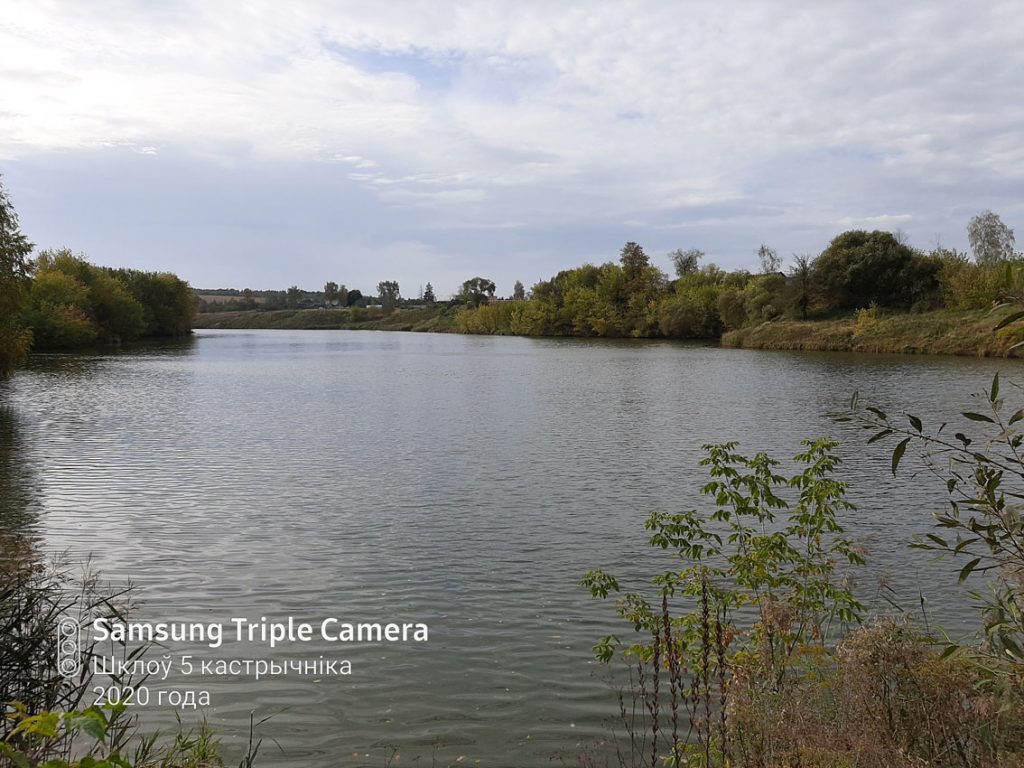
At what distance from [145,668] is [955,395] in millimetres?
30660

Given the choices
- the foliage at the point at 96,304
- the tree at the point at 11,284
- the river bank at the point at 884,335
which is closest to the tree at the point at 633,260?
the river bank at the point at 884,335

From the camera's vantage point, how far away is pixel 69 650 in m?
7.33

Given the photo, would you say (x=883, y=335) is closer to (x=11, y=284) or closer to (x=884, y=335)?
(x=884, y=335)

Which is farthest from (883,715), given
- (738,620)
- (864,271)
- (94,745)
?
(864,271)

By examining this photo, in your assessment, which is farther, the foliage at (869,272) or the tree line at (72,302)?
the foliage at (869,272)

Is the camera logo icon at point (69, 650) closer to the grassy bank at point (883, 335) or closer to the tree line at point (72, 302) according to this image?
the tree line at point (72, 302)

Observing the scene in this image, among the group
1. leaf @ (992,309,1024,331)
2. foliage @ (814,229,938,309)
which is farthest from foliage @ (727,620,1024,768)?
foliage @ (814,229,938,309)

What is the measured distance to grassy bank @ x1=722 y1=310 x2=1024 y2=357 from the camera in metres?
54.8

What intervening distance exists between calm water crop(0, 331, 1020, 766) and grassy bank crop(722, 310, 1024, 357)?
2479 cm

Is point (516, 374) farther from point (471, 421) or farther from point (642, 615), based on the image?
point (642, 615)

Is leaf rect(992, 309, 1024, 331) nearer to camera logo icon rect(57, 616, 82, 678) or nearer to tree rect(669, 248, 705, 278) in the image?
camera logo icon rect(57, 616, 82, 678)

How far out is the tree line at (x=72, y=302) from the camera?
91.0 ft

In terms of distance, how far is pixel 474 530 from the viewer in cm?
1300

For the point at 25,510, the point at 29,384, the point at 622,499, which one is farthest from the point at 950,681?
the point at 29,384
